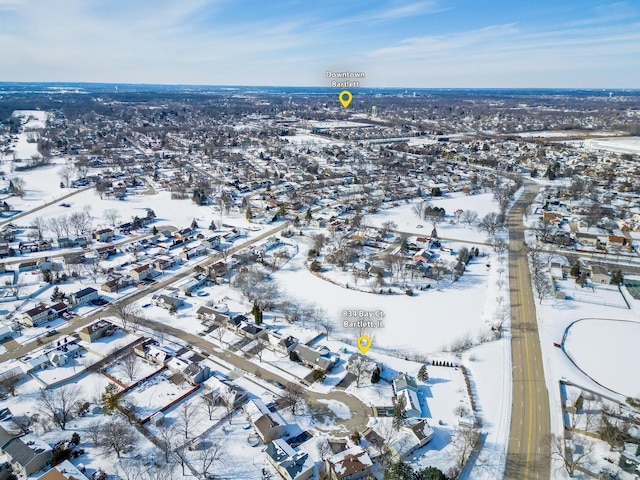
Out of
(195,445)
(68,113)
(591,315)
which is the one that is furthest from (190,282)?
(68,113)

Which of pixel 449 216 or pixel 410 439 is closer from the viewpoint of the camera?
pixel 410 439

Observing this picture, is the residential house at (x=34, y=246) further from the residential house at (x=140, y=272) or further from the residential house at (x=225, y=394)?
the residential house at (x=225, y=394)

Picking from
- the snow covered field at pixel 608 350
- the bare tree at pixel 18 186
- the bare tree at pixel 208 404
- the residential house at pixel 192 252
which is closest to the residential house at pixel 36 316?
the residential house at pixel 192 252

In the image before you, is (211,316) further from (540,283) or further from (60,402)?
(540,283)

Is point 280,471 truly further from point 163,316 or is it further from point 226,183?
point 226,183

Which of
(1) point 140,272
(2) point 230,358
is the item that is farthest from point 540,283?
(1) point 140,272
